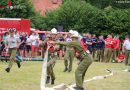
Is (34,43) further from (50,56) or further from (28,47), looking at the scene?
(50,56)

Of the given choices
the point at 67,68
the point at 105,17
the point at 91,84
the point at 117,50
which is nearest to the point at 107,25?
the point at 105,17

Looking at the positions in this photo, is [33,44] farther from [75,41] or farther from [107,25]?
[75,41]

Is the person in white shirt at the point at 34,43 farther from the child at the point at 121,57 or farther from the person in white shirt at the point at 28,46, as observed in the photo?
the child at the point at 121,57

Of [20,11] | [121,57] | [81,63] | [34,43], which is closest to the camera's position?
[81,63]

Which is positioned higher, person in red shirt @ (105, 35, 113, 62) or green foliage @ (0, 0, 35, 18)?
green foliage @ (0, 0, 35, 18)

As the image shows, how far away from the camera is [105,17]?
47.4 m

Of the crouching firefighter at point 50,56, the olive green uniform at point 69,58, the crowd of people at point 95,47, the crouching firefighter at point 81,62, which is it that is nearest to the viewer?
the crouching firefighter at point 81,62

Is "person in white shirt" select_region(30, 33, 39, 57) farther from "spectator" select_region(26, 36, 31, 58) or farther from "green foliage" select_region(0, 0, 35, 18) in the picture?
"green foliage" select_region(0, 0, 35, 18)

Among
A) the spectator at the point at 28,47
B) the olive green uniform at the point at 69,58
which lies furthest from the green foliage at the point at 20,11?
the olive green uniform at the point at 69,58

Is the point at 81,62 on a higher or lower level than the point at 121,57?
higher

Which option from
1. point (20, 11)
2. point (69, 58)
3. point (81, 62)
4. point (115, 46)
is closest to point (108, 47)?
point (115, 46)

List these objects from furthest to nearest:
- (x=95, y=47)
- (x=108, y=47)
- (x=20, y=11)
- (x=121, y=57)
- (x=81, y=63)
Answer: (x=20, y=11) → (x=121, y=57) → (x=95, y=47) → (x=108, y=47) → (x=81, y=63)

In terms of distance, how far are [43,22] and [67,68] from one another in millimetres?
34820

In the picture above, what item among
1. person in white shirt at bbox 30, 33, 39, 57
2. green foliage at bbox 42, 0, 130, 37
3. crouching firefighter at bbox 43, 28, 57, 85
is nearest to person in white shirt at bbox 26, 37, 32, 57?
person in white shirt at bbox 30, 33, 39, 57
